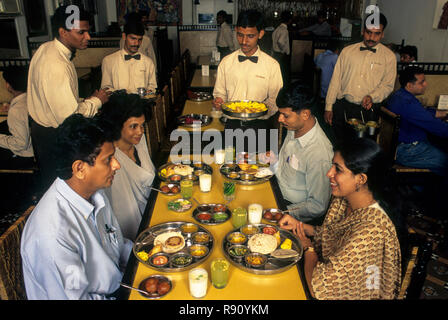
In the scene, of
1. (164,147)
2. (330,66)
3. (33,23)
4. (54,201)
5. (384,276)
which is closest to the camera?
(54,201)

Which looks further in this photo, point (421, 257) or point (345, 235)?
point (345, 235)

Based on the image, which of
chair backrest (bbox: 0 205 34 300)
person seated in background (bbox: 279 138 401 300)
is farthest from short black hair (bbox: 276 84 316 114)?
chair backrest (bbox: 0 205 34 300)

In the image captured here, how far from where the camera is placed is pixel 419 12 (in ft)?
22.2

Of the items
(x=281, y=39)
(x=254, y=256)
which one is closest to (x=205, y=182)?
(x=254, y=256)

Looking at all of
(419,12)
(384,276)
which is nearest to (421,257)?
(384,276)

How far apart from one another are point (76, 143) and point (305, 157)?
142cm

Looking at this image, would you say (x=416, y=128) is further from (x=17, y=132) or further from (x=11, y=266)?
(x=17, y=132)

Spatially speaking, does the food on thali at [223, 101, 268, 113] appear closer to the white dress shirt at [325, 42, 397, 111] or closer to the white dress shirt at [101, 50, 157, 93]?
the white dress shirt at [325, 42, 397, 111]

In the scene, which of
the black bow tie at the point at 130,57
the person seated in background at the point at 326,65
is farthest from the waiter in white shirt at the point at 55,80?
the person seated in background at the point at 326,65

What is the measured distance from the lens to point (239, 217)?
6.08 feet

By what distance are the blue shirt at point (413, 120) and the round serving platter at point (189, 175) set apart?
2.02 m

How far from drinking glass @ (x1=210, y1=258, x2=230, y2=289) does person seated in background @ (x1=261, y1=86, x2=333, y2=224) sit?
2.88ft
